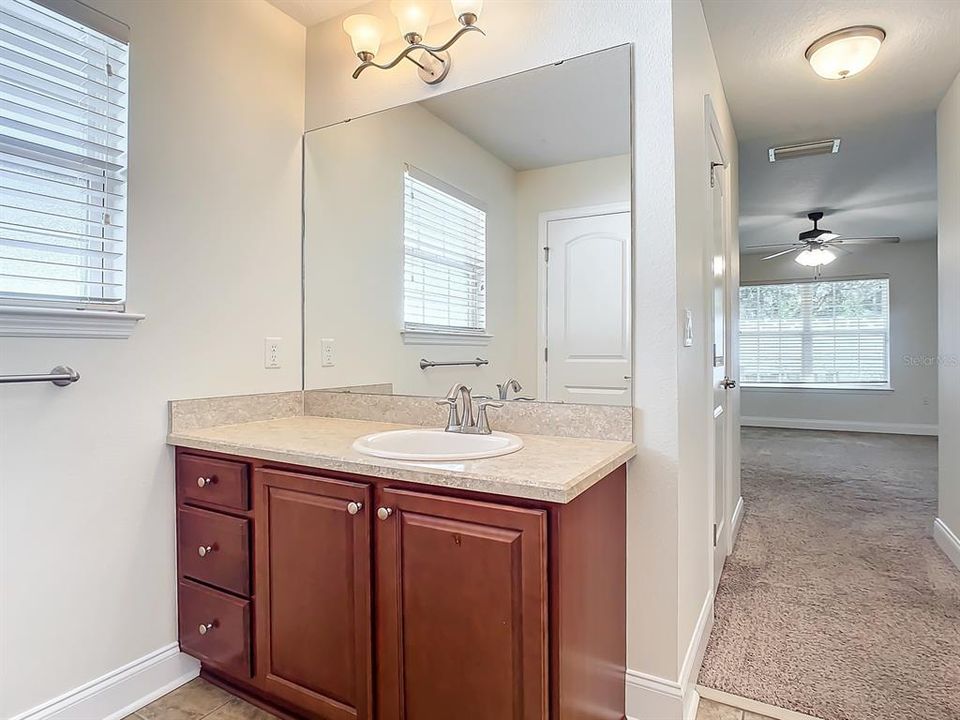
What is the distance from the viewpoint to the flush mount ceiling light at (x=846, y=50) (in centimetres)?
230

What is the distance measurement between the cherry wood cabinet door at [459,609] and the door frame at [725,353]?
4.16 feet

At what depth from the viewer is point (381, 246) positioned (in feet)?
7.36

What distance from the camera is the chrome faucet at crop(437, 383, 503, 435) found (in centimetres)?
183

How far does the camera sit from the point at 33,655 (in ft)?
5.02

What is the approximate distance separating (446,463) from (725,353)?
2.04m

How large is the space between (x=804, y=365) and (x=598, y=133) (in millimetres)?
7343

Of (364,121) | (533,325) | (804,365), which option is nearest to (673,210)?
(533,325)

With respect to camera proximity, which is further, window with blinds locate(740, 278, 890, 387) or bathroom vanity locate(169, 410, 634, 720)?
window with blinds locate(740, 278, 890, 387)

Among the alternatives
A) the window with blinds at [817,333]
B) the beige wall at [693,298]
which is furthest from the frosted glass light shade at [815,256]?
the beige wall at [693,298]

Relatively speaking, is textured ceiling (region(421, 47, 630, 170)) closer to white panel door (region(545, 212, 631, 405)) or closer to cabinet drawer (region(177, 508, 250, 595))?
white panel door (region(545, 212, 631, 405))

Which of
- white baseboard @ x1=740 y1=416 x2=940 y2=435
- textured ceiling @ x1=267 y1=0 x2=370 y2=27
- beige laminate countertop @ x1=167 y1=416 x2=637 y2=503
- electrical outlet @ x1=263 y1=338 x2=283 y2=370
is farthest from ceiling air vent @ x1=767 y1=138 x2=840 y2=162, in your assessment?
white baseboard @ x1=740 y1=416 x2=940 y2=435

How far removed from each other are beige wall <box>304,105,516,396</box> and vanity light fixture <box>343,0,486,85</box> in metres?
0.16

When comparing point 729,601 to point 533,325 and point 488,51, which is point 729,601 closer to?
point 533,325

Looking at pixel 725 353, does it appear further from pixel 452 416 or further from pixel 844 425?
pixel 844 425
